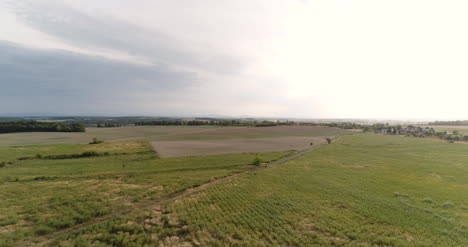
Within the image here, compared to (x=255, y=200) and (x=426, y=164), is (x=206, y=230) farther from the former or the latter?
(x=426, y=164)

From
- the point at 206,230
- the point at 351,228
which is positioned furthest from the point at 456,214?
the point at 206,230

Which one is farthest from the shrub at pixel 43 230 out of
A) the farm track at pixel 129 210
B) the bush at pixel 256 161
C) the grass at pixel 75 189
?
the bush at pixel 256 161

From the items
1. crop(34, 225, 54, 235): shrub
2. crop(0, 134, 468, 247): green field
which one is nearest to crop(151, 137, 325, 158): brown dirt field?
crop(0, 134, 468, 247): green field

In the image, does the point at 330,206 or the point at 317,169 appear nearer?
the point at 330,206

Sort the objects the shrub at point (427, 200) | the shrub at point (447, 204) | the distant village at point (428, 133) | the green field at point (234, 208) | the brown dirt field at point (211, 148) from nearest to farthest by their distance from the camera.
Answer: the green field at point (234, 208) < the shrub at point (447, 204) < the shrub at point (427, 200) < the brown dirt field at point (211, 148) < the distant village at point (428, 133)

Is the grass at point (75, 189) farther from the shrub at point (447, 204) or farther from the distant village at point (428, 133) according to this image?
the distant village at point (428, 133)

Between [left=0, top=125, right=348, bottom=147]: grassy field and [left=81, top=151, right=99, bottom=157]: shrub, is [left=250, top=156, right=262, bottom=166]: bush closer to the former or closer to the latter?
[left=81, top=151, right=99, bottom=157]: shrub

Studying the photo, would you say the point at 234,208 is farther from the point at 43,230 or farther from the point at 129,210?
the point at 43,230
